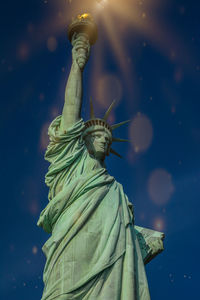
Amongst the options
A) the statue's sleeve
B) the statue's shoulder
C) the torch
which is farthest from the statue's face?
the torch

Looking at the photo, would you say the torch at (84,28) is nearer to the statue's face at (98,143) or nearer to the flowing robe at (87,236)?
the statue's face at (98,143)

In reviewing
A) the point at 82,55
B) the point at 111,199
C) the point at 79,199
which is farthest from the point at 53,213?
the point at 82,55

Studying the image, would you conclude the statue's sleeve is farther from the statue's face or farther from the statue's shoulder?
the statue's shoulder

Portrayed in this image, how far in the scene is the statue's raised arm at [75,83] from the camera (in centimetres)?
1249

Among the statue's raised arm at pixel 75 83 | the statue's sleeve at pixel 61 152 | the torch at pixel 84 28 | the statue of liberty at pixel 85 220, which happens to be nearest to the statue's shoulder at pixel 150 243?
the statue of liberty at pixel 85 220

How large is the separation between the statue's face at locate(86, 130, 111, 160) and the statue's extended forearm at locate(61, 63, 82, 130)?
0.72m

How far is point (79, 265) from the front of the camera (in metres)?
9.47

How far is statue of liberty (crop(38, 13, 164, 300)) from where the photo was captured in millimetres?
9320

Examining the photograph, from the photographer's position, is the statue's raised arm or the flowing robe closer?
the flowing robe

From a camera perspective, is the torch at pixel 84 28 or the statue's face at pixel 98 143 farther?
the torch at pixel 84 28

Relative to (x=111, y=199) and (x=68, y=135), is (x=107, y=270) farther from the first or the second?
(x=68, y=135)

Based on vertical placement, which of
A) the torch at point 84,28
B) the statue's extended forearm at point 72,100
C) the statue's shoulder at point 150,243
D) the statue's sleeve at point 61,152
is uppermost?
the torch at point 84,28

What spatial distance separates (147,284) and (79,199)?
2578mm

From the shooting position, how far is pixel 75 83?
13062mm
